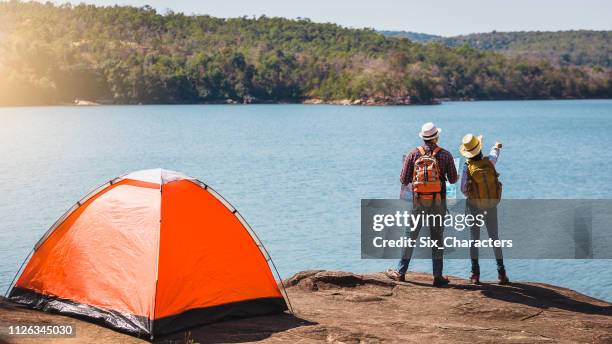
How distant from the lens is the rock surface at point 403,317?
336 inches

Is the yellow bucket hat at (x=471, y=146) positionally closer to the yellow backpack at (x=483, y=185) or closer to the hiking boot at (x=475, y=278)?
the yellow backpack at (x=483, y=185)

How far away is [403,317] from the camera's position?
938cm

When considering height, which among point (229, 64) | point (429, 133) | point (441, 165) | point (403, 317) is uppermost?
point (229, 64)

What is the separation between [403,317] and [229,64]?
133 metres

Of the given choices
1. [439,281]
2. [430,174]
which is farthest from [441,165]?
[439,281]

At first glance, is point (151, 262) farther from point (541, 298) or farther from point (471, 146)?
point (541, 298)

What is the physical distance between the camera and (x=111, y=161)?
46.6 m

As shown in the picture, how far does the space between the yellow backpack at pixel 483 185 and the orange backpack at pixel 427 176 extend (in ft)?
1.43

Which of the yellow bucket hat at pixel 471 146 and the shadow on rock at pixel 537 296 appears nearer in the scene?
the shadow on rock at pixel 537 296

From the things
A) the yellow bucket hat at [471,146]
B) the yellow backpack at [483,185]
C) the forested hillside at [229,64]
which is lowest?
the yellow backpack at [483,185]

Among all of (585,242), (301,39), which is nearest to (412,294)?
(585,242)

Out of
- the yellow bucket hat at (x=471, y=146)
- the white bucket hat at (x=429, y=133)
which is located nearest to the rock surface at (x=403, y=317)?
the yellow bucket hat at (x=471, y=146)

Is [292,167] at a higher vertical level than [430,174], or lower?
lower

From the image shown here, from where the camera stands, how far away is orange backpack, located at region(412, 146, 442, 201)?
33.3ft
